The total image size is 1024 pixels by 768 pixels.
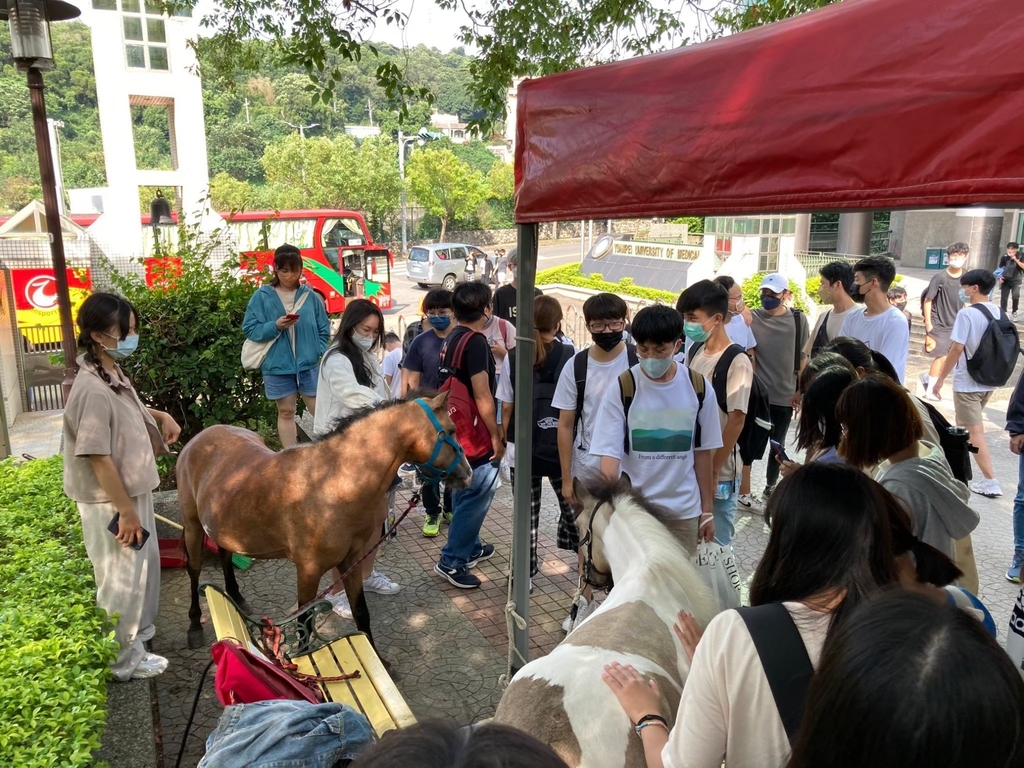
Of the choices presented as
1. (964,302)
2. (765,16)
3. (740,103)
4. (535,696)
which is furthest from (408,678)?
(964,302)

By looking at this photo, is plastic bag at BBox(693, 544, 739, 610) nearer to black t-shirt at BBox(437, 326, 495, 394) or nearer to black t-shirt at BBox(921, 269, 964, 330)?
black t-shirt at BBox(437, 326, 495, 394)

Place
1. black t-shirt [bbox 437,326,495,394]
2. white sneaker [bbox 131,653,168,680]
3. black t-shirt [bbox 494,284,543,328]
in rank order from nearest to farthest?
white sneaker [bbox 131,653,168,680] < black t-shirt [bbox 437,326,495,394] < black t-shirt [bbox 494,284,543,328]

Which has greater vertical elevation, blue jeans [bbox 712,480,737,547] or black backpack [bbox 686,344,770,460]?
black backpack [bbox 686,344,770,460]

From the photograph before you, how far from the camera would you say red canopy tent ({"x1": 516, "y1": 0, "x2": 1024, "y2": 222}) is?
4.85ft

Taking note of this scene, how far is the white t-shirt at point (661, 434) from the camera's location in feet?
11.2

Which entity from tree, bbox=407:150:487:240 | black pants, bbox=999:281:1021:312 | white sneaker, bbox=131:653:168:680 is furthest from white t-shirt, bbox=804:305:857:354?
tree, bbox=407:150:487:240

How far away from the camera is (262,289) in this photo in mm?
5848

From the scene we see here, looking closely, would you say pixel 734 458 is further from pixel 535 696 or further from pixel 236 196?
pixel 236 196

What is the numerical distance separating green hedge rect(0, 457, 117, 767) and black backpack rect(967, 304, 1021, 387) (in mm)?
6121

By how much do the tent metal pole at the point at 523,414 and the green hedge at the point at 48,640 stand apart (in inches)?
67.3

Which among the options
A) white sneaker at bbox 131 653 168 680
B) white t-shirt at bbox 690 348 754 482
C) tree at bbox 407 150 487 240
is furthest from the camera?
tree at bbox 407 150 487 240

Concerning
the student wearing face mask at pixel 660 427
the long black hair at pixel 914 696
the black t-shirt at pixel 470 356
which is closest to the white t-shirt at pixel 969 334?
the student wearing face mask at pixel 660 427

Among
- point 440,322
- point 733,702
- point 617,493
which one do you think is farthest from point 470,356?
point 733,702

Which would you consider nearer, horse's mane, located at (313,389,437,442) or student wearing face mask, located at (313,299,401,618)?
horse's mane, located at (313,389,437,442)
